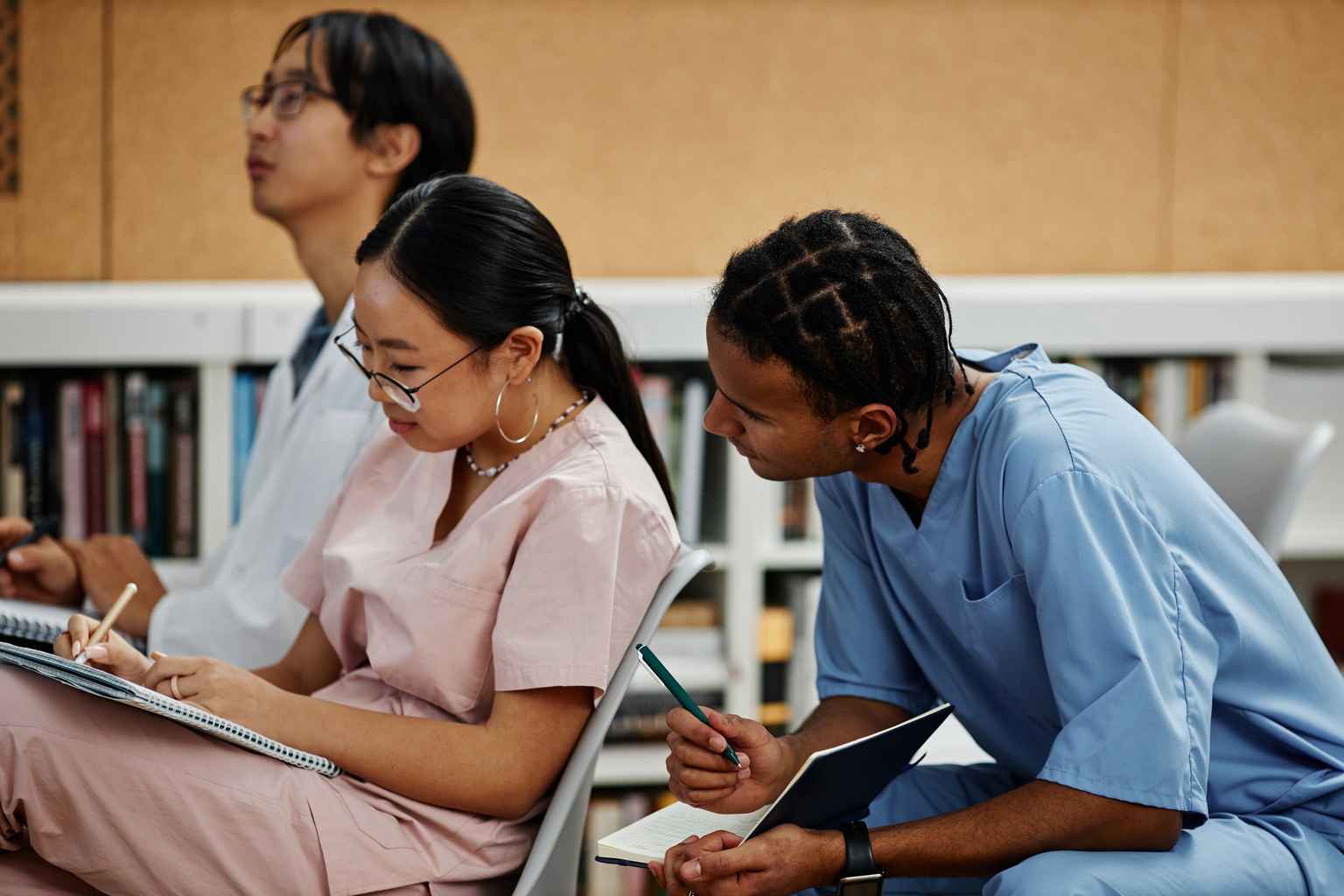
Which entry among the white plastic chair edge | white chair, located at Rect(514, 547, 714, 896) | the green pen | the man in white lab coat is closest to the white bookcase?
the man in white lab coat

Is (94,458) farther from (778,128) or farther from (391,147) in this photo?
(778,128)

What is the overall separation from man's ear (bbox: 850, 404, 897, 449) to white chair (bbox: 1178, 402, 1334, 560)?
0.83 m

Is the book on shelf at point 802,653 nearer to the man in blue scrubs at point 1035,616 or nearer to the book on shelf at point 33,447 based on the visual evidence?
the man in blue scrubs at point 1035,616

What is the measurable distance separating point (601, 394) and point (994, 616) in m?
0.49

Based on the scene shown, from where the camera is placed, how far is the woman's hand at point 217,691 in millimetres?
1054

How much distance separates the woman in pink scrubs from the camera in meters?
1.01

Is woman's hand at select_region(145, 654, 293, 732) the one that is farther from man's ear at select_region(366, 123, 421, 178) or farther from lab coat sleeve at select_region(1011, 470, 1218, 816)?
man's ear at select_region(366, 123, 421, 178)

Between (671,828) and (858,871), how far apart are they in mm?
188

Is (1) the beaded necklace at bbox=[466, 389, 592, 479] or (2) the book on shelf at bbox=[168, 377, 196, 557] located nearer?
(1) the beaded necklace at bbox=[466, 389, 592, 479]

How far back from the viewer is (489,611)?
44.4 inches

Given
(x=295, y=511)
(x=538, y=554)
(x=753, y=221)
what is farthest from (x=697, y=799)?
(x=753, y=221)

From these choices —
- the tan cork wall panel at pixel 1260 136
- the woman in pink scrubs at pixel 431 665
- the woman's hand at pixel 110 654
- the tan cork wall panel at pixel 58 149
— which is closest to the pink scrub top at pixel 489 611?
the woman in pink scrubs at pixel 431 665

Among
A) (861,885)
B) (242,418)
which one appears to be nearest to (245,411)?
(242,418)

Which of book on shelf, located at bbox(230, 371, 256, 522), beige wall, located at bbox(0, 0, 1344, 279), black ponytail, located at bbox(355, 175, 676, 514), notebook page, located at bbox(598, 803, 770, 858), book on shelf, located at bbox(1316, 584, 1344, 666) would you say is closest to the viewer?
notebook page, located at bbox(598, 803, 770, 858)
